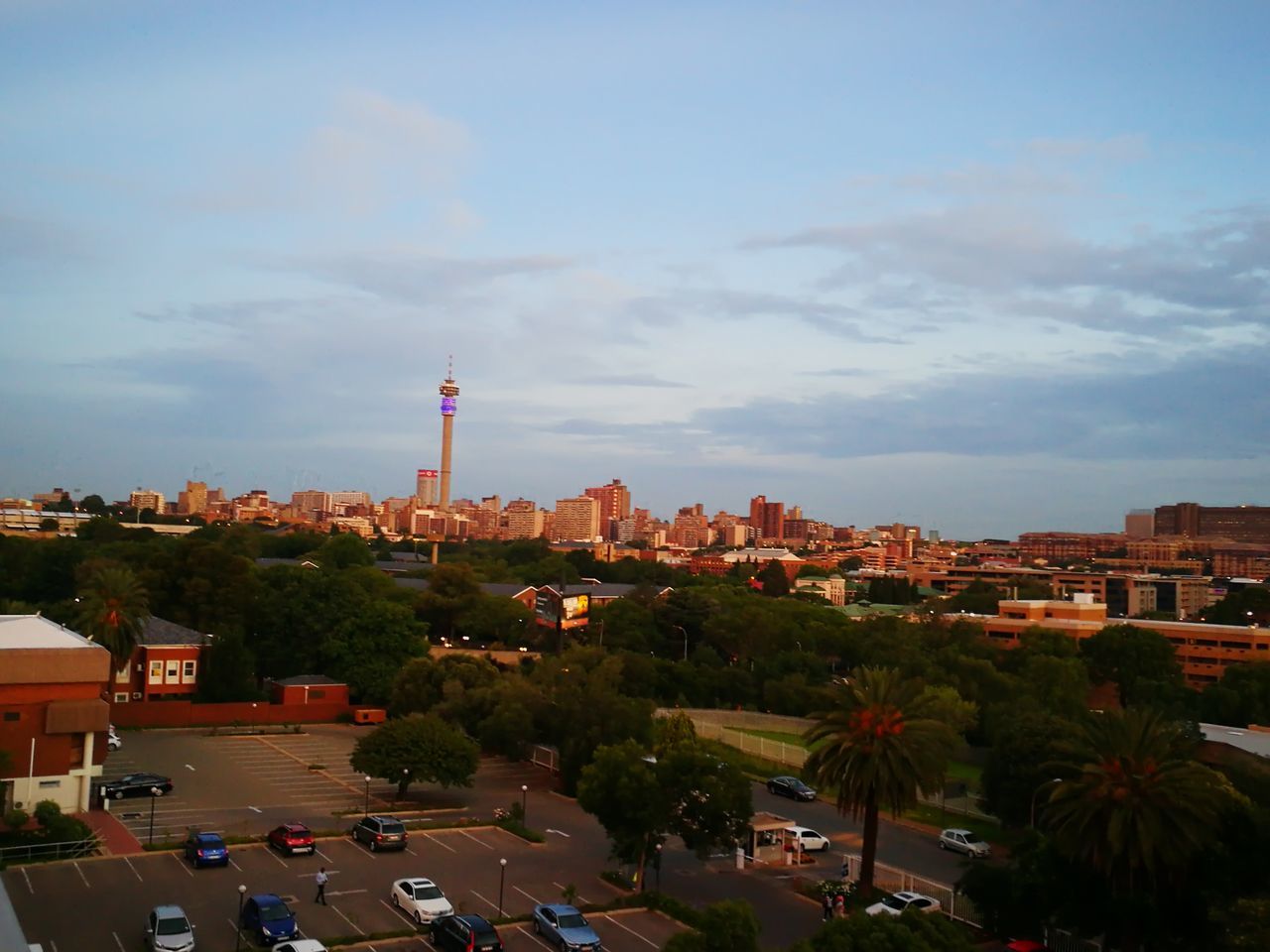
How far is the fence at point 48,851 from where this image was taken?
88.6ft

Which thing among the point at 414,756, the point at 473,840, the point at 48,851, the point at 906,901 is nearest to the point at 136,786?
the point at 48,851

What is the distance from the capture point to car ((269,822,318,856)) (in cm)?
2839

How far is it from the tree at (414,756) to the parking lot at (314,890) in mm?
4143

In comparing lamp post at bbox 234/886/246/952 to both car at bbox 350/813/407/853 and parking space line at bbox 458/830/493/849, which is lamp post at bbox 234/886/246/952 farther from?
parking space line at bbox 458/830/493/849

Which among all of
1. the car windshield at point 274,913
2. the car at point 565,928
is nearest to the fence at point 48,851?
the car windshield at point 274,913

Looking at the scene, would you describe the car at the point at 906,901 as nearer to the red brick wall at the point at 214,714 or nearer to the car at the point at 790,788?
the car at the point at 790,788

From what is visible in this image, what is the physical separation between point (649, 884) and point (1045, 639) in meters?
49.4

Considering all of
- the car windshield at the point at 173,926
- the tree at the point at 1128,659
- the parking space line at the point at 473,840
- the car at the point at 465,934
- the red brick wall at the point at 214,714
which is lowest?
the red brick wall at the point at 214,714

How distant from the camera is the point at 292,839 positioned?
28438 millimetres

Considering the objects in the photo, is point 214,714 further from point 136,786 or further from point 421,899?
point 421,899

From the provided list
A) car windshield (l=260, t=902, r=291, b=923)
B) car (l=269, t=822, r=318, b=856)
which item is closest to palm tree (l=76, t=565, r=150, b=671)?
car (l=269, t=822, r=318, b=856)

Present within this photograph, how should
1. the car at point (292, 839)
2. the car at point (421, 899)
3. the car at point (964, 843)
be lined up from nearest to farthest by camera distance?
the car at point (421, 899), the car at point (292, 839), the car at point (964, 843)

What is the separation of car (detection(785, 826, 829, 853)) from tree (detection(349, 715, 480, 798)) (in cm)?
1044

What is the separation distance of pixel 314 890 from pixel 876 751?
1336 cm
